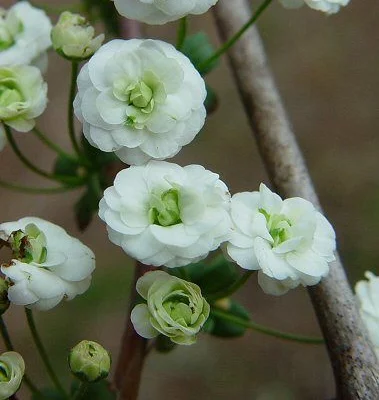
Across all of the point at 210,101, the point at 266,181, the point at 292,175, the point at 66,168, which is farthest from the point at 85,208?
the point at 266,181

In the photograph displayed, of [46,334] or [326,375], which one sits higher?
[46,334]

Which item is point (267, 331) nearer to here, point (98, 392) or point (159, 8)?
point (98, 392)

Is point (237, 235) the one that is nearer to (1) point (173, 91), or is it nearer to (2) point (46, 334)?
(1) point (173, 91)

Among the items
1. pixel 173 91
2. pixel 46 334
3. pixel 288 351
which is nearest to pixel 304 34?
pixel 288 351

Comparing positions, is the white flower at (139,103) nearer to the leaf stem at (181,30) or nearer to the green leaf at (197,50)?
the leaf stem at (181,30)

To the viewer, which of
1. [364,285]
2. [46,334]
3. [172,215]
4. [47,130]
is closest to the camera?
[172,215]

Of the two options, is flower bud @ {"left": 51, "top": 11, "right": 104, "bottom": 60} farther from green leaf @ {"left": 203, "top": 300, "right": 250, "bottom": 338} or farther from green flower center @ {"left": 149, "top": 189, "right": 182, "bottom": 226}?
green leaf @ {"left": 203, "top": 300, "right": 250, "bottom": 338}

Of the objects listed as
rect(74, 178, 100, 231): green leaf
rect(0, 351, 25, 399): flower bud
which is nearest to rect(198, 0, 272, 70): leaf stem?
rect(74, 178, 100, 231): green leaf
